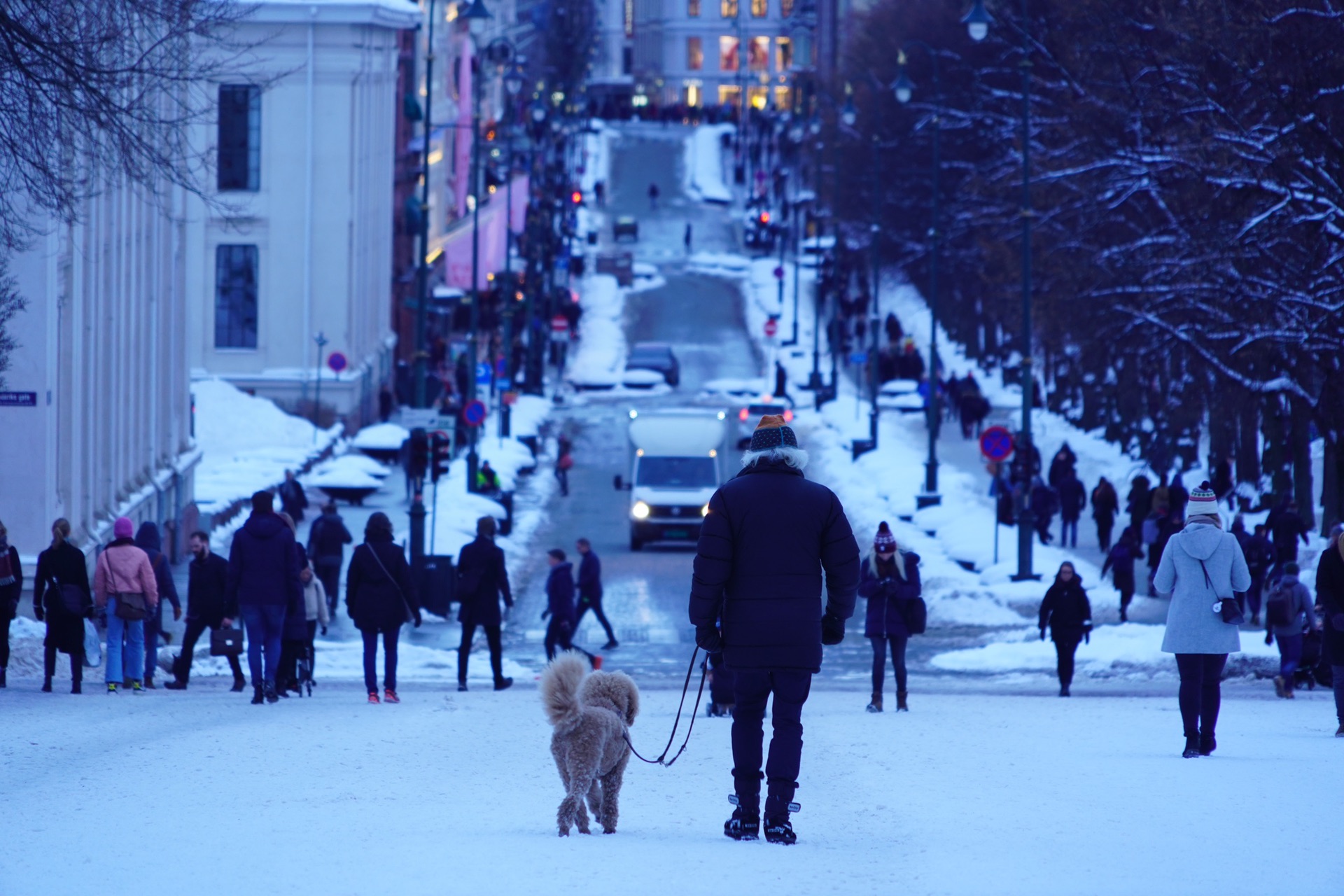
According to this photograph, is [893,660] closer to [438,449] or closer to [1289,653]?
[1289,653]

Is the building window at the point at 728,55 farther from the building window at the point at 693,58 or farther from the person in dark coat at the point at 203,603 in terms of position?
the person in dark coat at the point at 203,603

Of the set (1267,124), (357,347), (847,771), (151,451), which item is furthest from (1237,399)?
(357,347)

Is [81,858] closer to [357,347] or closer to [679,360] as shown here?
[357,347]

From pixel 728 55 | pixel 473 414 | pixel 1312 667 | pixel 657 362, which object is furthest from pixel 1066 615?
pixel 728 55

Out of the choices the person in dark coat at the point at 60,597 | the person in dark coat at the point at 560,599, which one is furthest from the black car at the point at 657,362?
the person in dark coat at the point at 60,597

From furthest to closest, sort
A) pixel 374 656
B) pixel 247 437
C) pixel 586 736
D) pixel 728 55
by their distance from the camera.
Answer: pixel 728 55
pixel 247 437
pixel 374 656
pixel 586 736

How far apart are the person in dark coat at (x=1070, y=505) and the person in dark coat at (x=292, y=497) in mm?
12946

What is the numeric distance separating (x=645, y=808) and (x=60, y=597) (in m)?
8.08

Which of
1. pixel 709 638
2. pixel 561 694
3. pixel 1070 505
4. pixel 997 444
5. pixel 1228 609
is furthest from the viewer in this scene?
pixel 1070 505

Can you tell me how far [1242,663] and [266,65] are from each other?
117 ft

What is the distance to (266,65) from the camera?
51.7 metres

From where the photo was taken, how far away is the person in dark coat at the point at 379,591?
16.9m

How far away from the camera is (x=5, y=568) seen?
16.7m

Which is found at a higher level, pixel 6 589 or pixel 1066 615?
pixel 6 589
